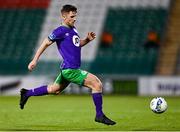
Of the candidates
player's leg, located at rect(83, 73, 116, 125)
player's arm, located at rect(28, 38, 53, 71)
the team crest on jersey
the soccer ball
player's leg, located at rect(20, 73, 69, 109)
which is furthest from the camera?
the soccer ball

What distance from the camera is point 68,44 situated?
9625 millimetres

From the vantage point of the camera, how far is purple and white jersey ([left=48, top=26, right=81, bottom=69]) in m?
9.57

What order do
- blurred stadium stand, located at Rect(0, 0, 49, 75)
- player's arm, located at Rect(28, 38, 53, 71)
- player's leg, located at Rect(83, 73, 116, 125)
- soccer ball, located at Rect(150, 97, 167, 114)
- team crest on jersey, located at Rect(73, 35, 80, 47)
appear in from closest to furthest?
1. player's arm, located at Rect(28, 38, 53, 71)
2. player's leg, located at Rect(83, 73, 116, 125)
3. team crest on jersey, located at Rect(73, 35, 80, 47)
4. soccer ball, located at Rect(150, 97, 167, 114)
5. blurred stadium stand, located at Rect(0, 0, 49, 75)

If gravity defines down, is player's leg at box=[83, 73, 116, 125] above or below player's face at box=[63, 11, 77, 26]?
below

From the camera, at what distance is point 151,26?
26.2 meters

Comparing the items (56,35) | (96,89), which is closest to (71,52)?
(56,35)

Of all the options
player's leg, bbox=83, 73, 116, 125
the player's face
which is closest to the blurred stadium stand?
the player's face

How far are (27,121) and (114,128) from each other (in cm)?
220

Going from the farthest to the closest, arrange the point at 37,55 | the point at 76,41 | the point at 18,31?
the point at 18,31 → the point at 76,41 → the point at 37,55

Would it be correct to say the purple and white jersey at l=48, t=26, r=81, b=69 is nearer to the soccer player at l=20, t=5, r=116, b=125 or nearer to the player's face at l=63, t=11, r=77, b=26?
the soccer player at l=20, t=5, r=116, b=125

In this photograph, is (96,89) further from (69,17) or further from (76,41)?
(69,17)

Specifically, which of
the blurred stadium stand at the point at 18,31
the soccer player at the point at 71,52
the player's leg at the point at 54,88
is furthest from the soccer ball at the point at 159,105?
the blurred stadium stand at the point at 18,31

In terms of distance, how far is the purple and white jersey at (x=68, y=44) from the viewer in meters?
9.57

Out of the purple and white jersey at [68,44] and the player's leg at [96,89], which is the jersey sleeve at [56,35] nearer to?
the purple and white jersey at [68,44]
